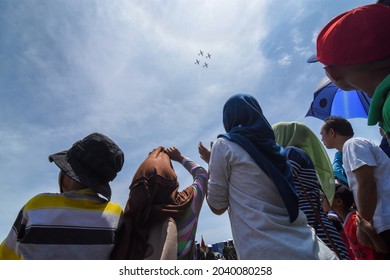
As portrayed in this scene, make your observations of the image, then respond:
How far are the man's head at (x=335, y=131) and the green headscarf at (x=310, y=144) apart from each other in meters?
0.22

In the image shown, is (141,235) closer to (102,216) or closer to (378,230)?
(102,216)

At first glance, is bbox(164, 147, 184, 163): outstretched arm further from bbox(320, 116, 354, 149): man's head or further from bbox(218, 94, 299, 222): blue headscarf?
bbox(320, 116, 354, 149): man's head

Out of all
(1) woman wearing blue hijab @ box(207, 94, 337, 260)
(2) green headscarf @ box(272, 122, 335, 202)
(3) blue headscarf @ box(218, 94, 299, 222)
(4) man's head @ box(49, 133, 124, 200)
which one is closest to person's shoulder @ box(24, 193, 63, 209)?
(4) man's head @ box(49, 133, 124, 200)

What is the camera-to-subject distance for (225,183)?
6.20ft

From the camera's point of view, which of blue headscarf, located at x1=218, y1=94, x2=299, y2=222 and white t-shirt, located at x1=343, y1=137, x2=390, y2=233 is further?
white t-shirt, located at x1=343, y1=137, x2=390, y2=233

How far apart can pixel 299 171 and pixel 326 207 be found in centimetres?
101

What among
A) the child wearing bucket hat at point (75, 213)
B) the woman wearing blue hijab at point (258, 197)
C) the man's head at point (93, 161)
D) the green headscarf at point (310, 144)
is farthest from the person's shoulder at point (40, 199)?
the green headscarf at point (310, 144)

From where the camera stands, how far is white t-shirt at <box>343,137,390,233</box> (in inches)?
81.7

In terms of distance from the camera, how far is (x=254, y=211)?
1706mm

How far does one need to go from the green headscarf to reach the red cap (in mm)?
1624

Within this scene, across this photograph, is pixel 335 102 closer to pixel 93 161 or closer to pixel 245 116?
pixel 245 116

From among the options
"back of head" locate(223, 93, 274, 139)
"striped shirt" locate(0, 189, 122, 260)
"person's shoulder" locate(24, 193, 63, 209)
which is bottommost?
"striped shirt" locate(0, 189, 122, 260)

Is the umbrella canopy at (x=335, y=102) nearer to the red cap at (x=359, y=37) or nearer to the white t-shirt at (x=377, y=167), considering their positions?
the white t-shirt at (x=377, y=167)

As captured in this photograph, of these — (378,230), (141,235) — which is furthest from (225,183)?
(378,230)
